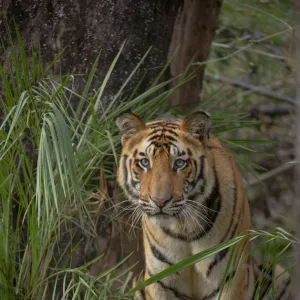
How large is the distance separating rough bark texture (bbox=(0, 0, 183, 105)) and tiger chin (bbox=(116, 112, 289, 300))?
0.81 m

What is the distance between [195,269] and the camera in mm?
3674

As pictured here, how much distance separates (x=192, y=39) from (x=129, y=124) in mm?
1399

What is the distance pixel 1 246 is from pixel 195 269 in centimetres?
84

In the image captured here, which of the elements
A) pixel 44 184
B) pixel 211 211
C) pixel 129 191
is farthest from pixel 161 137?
pixel 44 184

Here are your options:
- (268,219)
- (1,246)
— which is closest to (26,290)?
(1,246)

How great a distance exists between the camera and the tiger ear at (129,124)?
143 inches

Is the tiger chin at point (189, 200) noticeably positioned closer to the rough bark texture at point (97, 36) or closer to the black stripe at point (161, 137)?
the black stripe at point (161, 137)

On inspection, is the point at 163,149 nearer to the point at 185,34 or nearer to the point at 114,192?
the point at 114,192

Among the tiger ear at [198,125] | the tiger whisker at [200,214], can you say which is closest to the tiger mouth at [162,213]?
the tiger whisker at [200,214]

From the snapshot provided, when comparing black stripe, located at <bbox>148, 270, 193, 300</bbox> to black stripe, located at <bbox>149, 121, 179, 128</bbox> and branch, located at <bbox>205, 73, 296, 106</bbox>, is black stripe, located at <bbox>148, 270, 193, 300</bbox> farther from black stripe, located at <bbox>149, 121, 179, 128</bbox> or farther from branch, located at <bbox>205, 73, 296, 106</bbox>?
branch, located at <bbox>205, 73, 296, 106</bbox>

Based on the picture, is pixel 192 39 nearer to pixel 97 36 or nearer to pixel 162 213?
pixel 97 36

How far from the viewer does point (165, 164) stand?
3445 millimetres

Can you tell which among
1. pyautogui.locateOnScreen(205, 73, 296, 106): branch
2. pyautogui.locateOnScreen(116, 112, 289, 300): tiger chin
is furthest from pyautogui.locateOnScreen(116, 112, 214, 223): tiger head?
pyautogui.locateOnScreen(205, 73, 296, 106): branch

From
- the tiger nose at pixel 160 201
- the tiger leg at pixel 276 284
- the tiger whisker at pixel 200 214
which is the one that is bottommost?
the tiger leg at pixel 276 284
